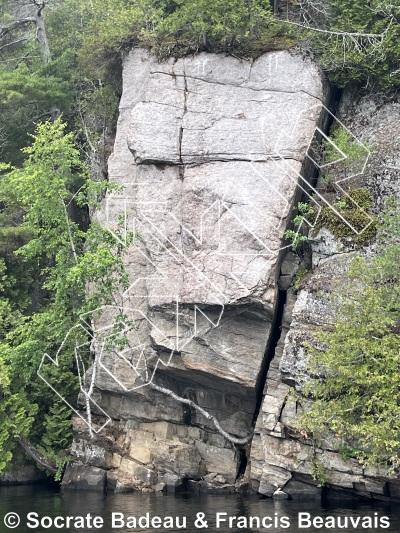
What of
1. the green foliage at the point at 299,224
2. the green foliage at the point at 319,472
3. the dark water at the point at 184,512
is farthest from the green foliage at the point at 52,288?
the green foliage at the point at 319,472

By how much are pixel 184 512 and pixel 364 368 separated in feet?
18.6

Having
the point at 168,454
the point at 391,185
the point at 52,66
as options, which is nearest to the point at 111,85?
the point at 52,66

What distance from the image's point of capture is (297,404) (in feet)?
65.6

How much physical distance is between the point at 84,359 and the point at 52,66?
11.2 m

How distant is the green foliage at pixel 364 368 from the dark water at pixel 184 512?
1470 mm

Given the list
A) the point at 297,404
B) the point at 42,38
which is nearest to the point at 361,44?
the point at 297,404

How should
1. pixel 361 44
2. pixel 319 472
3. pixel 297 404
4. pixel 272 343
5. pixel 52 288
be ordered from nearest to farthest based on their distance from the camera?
1. pixel 319 472
2. pixel 297 404
3. pixel 272 343
4. pixel 361 44
5. pixel 52 288

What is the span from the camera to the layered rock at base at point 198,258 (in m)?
21.2

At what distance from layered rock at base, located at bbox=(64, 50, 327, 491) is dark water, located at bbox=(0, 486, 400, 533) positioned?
4.94 feet

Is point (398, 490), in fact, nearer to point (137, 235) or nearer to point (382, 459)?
point (382, 459)

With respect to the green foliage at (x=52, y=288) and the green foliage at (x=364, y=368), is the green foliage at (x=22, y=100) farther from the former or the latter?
the green foliage at (x=364, y=368)

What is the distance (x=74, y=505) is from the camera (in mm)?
19516

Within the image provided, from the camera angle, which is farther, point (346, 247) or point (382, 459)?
point (346, 247)
